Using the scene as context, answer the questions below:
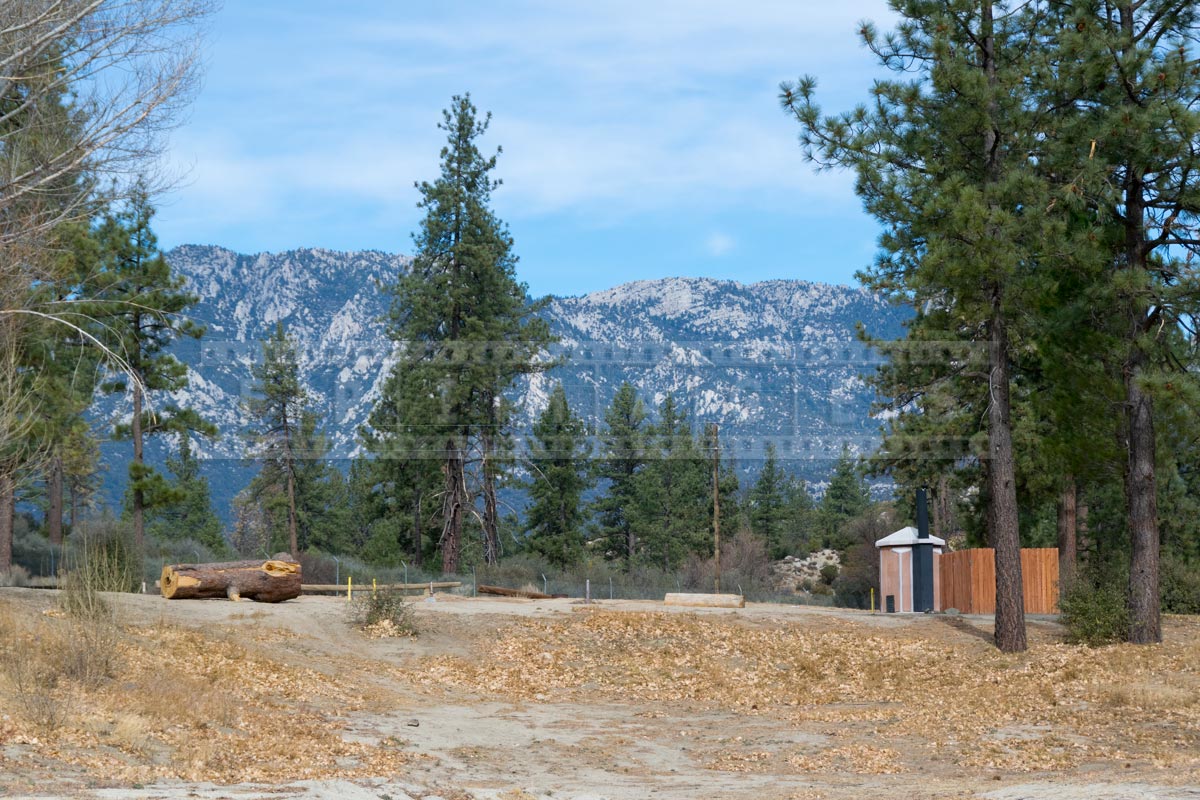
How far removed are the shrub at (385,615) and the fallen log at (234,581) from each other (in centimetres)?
302

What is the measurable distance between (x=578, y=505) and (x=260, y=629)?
152ft

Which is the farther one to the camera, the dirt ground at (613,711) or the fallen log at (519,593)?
the fallen log at (519,593)

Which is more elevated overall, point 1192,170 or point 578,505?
point 1192,170

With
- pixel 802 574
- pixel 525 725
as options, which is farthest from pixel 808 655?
pixel 802 574

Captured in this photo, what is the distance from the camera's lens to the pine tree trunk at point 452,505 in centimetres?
4481

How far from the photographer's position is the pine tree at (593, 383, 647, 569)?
73.2 m

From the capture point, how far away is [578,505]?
68.1 m

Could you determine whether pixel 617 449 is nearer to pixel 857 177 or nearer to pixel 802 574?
pixel 802 574

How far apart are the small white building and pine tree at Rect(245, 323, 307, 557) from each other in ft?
127

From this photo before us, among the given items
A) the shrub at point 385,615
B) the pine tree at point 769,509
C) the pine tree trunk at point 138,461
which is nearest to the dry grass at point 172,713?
the shrub at point 385,615

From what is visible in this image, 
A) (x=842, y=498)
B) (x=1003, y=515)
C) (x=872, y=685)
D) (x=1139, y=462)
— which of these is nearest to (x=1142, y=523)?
(x=1139, y=462)

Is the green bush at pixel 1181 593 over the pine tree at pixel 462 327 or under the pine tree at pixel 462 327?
under

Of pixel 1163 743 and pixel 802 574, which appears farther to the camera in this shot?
pixel 802 574

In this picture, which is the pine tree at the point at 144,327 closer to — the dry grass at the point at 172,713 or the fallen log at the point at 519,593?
the fallen log at the point at 519,593
